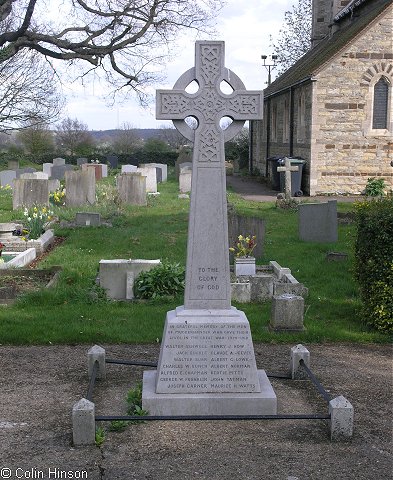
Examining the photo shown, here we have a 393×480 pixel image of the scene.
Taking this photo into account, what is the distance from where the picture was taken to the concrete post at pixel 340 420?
5.01 m

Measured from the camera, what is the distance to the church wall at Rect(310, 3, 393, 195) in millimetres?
23078

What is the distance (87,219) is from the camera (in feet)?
52.4

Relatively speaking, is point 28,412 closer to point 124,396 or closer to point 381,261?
point 124,396

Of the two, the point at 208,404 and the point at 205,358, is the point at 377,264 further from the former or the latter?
the point at 208,404

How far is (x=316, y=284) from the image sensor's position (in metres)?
10.4

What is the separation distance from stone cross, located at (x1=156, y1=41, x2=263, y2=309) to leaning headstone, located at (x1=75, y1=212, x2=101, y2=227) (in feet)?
35.0

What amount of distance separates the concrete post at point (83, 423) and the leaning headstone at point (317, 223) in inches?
365

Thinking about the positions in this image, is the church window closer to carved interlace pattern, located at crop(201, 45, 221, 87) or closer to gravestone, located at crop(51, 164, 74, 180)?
Result: gravestone, located at crop(51, 164, 74, 180)

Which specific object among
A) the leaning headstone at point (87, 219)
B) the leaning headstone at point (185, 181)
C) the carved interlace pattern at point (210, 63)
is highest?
the carved interlace pattern at point (210, 63)

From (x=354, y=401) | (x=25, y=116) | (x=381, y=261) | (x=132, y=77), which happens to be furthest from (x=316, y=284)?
(x=25, y=116)

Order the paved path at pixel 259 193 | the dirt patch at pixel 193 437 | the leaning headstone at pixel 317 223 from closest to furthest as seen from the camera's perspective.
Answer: the dirt patch at pixel 193 437, the leaning headstone at pixel 317 223, the paved path at pixel 259 193

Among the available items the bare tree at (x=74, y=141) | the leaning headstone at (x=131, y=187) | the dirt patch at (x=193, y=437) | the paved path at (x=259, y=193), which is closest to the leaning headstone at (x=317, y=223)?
the paved path at (x=259, y=193)

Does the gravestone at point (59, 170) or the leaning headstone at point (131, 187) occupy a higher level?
the gravestone at point (59, 170)

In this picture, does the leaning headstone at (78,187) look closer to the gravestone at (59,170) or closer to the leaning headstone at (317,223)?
the leaning headstone at (317,223)
